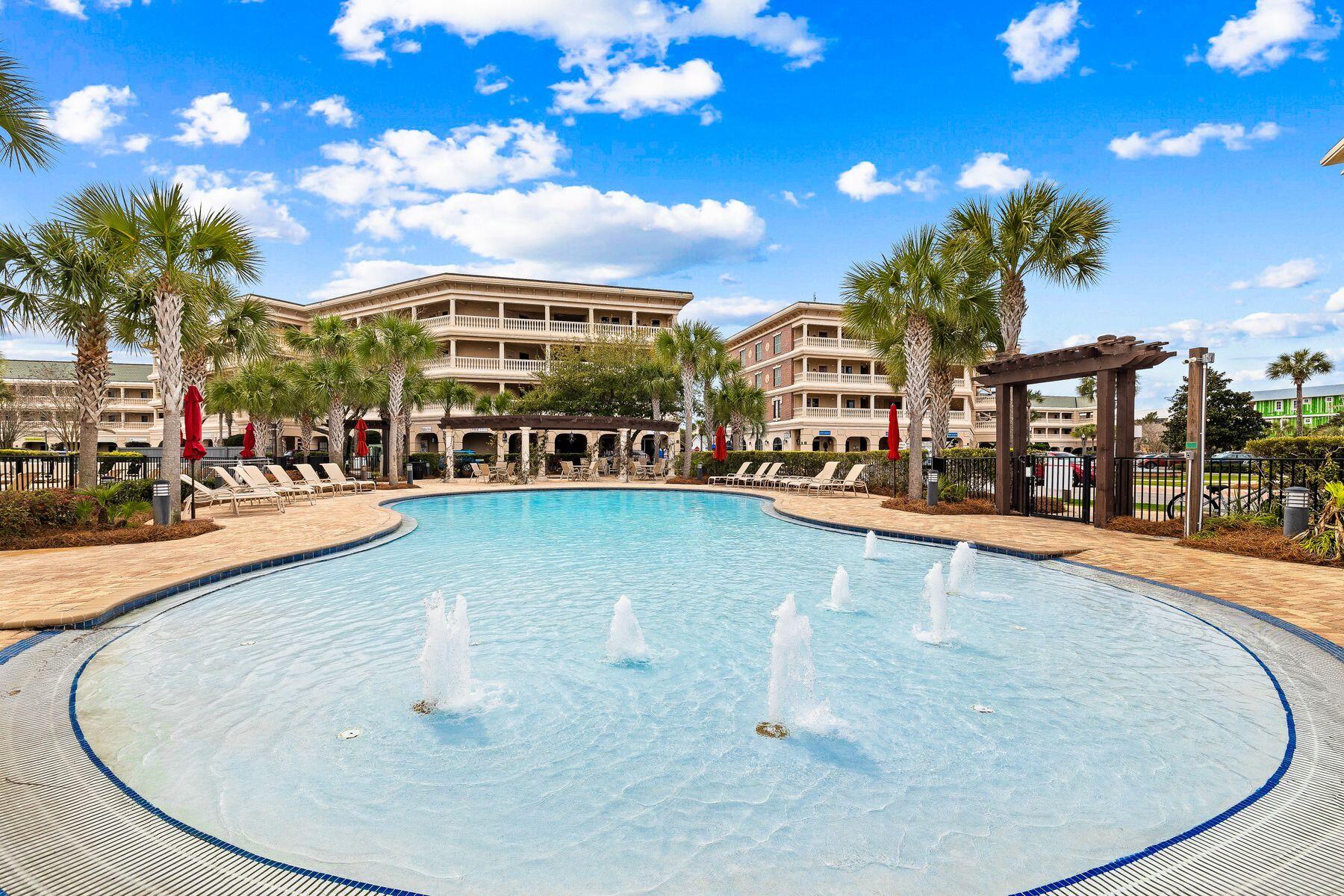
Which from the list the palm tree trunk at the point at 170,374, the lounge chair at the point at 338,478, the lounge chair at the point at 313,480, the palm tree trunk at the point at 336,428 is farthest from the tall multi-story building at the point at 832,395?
the palm tree trunk at the point at 170,374

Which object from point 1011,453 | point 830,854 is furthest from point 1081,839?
point 1011,453

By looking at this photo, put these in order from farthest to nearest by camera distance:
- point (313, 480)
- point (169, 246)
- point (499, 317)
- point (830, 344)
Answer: point (830, 344) < point (499, 317) < point (313, 480) < point (169, 246)

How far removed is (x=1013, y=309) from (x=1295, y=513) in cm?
874

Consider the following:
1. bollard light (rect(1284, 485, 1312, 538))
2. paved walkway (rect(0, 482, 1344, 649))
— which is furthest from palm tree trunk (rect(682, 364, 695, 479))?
bollard light (rect(1284, 485, 1312, 538))

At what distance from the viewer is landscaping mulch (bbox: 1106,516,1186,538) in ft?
38.5

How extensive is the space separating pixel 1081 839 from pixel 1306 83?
18.8 meters

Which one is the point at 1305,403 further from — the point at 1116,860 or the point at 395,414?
the point at 1116,860

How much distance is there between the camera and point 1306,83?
45.4ft

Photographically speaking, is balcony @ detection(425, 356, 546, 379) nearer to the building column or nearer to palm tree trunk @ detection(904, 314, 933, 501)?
the building column

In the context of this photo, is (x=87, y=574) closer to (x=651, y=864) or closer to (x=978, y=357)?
(x=651, y=864)

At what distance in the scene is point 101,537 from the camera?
1059cm

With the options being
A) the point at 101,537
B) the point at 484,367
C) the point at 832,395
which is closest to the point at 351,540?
the point at 101,537

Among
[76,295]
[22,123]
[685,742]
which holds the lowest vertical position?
[685,742]

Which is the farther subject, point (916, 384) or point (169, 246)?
point (916, 384)
